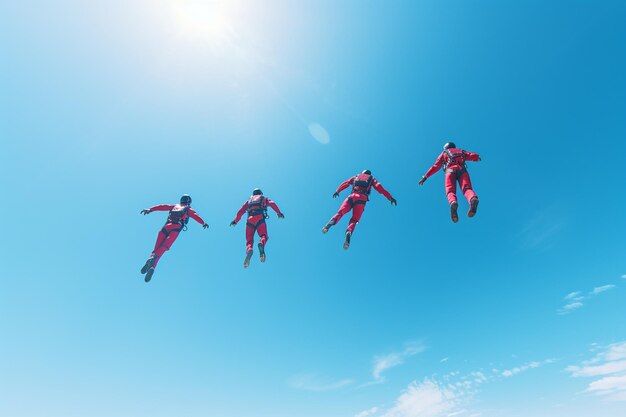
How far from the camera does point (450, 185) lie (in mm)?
9188

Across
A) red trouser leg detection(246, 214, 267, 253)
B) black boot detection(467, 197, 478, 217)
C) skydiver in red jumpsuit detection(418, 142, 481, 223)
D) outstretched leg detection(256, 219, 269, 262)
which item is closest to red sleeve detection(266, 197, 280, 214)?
red trouser leg detection(246, 214, 267, 253)

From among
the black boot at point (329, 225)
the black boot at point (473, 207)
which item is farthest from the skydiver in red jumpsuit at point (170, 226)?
the black boot at point (473, 207)

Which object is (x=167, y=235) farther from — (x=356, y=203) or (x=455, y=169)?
(x=455, y=169)

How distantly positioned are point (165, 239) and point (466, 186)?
1104 cm

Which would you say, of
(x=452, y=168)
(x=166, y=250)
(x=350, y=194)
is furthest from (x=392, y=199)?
(x=166, y=250)

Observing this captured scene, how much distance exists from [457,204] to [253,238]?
7.41 m

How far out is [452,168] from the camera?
9445 mm

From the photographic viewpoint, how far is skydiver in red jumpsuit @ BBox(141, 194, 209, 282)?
1078 centimetres

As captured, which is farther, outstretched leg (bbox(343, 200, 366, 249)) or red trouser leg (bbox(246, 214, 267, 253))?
red trouser leg (bbox(246, 214, 267, 253))

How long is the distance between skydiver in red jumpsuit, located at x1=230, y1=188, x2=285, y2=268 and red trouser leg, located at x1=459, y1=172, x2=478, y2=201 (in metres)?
6.81

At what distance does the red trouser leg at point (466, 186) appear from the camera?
27.7 feet

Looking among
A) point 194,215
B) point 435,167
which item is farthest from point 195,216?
point 435,167

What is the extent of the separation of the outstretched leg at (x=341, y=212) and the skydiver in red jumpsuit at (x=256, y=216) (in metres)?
2.33

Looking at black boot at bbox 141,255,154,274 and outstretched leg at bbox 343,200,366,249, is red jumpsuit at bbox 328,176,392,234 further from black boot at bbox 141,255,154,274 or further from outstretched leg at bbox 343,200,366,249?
black boot at bbox 141,255,154,274
